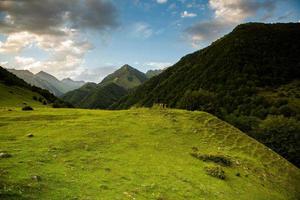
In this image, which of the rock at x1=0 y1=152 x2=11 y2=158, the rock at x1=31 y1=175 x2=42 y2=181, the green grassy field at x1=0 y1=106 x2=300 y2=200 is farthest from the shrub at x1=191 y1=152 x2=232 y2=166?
the rock at x1=0 y1=152 x2=11 y2=158

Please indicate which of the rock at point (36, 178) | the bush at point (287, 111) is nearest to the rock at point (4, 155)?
the rock at point (36, 178)

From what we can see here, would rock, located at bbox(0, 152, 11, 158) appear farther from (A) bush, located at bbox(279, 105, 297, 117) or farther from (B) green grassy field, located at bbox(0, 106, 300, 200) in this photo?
(A) bush, located at bbox(279, 105, 297, 117)

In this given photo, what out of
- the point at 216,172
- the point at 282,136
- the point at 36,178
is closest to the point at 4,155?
the point at 36,178

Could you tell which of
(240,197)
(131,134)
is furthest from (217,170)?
(131,134)

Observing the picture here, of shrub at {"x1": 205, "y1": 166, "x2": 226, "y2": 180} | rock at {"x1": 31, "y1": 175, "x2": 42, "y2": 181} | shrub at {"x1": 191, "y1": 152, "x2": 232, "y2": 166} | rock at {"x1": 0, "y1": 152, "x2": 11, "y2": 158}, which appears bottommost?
shrub at {"x1": 205, "y1": 166, "x2": 226, "y2": 180}

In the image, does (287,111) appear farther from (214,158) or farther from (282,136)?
(214,158)

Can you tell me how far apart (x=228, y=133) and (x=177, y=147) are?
13001 mm

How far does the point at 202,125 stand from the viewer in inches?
1850

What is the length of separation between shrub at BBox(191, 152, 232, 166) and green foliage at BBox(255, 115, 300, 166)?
8916cm

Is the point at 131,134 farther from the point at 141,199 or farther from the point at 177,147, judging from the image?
the point at 141,199

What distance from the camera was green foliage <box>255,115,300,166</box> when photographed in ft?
392

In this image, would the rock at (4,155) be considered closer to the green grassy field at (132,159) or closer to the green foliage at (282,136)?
the green grassy field at (132,159)

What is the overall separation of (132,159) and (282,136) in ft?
407

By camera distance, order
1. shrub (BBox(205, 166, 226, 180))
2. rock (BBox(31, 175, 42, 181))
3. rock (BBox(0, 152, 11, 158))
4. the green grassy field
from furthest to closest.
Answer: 1. shrub (BBox(205, 166, 226, 180))
2. rock (BBox(0, 152, 11, 158))
3. the green grassy field
4. rock (BBox(31, 175, 42, 181))
